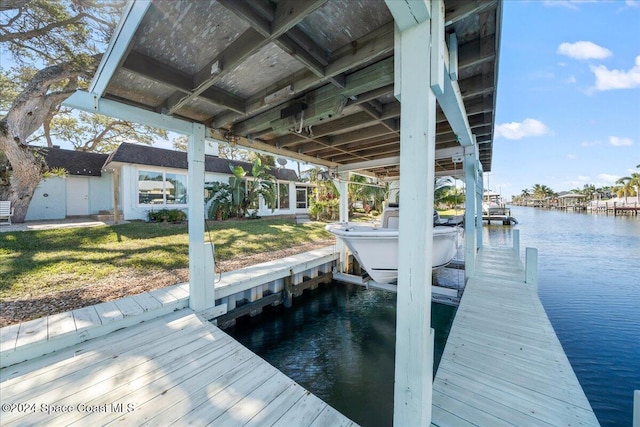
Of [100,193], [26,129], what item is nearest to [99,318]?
[26,129]

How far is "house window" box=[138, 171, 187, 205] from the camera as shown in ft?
36.8

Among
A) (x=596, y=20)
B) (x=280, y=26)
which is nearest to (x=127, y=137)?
(x=280, y=26)

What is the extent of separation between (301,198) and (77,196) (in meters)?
12.4

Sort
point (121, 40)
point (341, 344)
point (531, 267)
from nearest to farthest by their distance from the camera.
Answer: point (121, 40) < point (341, 344) < point (531, 267)

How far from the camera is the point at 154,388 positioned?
2156 millimetres

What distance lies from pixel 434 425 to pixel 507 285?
4303mm

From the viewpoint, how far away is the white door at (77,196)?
486 inches

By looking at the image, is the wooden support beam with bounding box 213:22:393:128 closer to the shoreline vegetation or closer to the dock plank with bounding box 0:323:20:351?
the shoreline vegetation

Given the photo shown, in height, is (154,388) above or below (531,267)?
below

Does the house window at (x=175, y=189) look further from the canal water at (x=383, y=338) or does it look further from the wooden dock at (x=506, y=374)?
the wooden dock at (x=506, y=374)

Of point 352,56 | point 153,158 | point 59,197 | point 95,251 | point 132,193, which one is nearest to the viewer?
point 352,56

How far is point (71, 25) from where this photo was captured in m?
9.36

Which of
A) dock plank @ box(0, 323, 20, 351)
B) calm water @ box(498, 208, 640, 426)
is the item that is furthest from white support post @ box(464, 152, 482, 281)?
dock plank @ box(0, 323, 20, 351)

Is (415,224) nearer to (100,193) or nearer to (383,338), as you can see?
(383,338)
